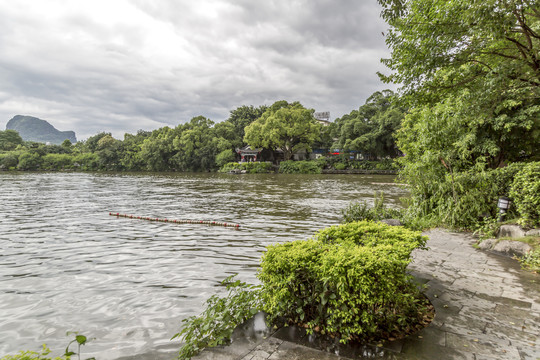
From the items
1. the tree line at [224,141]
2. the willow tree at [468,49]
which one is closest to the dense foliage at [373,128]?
the tree line at [224,141]

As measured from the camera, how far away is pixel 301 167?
172 ft

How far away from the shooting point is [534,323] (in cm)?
346

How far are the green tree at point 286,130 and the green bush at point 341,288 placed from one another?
49.7 metres

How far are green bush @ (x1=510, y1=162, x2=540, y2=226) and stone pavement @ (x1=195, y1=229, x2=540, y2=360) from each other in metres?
2.24

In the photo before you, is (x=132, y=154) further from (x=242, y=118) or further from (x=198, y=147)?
(x=242, y=118)

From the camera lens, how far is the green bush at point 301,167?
169 feet

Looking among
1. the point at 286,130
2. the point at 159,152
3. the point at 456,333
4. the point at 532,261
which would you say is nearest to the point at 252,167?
the point at 286,130

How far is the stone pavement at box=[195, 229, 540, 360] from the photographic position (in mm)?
2891

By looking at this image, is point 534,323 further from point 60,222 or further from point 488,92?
point 60,222

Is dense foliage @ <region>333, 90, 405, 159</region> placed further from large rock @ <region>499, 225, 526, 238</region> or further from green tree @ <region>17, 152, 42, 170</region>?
green tree @ <region>17, 152, 42, 170</region>

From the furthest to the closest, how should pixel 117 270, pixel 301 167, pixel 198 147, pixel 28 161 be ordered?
pixel 28 161 → pixel 198 147 → pixel 301 167 → pixel 117 270

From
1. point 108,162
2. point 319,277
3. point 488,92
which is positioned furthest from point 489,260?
point 108,162

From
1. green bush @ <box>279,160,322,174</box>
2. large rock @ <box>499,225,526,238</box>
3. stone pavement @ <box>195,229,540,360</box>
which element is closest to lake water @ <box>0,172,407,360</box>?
stone pavement @ <box>195,229,540,360</box>

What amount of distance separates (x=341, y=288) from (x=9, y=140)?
109 metres
